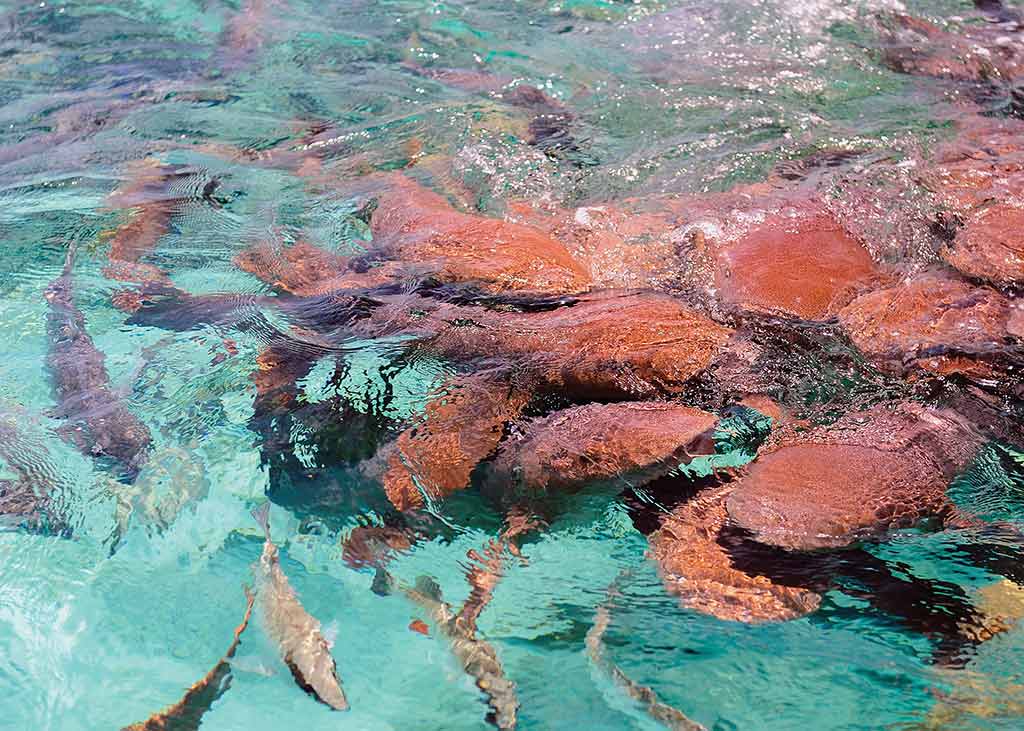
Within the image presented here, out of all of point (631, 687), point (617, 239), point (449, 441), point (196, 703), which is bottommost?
point (196, 703)

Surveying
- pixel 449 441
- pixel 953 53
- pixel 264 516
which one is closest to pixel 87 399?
pixel 264 516

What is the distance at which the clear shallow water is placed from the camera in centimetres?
279

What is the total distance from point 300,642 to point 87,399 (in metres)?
Result: 1.73

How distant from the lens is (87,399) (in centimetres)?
381

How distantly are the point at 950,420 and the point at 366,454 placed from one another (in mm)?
2287

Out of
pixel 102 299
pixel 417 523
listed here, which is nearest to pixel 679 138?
pixel 417 523

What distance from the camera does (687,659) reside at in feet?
9.14

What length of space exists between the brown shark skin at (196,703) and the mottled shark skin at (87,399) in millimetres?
1000

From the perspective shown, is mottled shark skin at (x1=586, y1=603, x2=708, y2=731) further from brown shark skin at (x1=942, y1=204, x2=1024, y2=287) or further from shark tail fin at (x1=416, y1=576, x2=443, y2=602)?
brown shark skin at (x1=942, y1=204, x2=1024, y2=287)

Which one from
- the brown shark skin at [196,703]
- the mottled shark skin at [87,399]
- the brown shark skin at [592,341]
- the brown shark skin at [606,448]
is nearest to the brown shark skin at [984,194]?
the brown shark skin at [592,341]

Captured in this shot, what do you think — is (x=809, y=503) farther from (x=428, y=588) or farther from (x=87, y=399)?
(x=87, y=399)

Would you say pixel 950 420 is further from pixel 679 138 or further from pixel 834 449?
pixel 679 138

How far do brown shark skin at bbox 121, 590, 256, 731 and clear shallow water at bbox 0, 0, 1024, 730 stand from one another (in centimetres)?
5

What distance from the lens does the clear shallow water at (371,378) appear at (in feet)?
9.14
